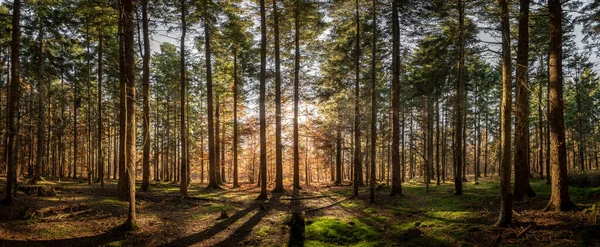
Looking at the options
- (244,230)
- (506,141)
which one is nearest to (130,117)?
(244,230)

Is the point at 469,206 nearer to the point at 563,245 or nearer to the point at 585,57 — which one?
the point at 563,245

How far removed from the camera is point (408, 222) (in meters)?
9.67

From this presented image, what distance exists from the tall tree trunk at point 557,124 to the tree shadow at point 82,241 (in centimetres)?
1282

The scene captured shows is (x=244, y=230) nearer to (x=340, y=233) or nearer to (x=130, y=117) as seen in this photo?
(x=340, y=233)

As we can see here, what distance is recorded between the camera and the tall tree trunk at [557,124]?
7.95 m

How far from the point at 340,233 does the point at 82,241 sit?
23.8 feet

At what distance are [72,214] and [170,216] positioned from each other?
120 inches

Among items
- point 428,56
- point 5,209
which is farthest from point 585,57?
point 5,209

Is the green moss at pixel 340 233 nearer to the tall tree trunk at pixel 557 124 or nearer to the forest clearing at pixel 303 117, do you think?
the forest clearing at pixel 303 117

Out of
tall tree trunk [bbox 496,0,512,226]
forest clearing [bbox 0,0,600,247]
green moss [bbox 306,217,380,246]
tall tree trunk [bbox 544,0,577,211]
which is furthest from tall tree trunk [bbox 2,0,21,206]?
tall tree trunk [bbox 544,0,577,211]

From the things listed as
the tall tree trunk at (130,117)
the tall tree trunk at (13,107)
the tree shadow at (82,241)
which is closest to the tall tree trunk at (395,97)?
the tall tree trunk at (130,117)

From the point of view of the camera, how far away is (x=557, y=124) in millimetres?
8141

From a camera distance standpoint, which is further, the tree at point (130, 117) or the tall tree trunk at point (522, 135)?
the tall tree trunk at point (522, 135)

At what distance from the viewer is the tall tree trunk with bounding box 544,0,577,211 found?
795 cm
